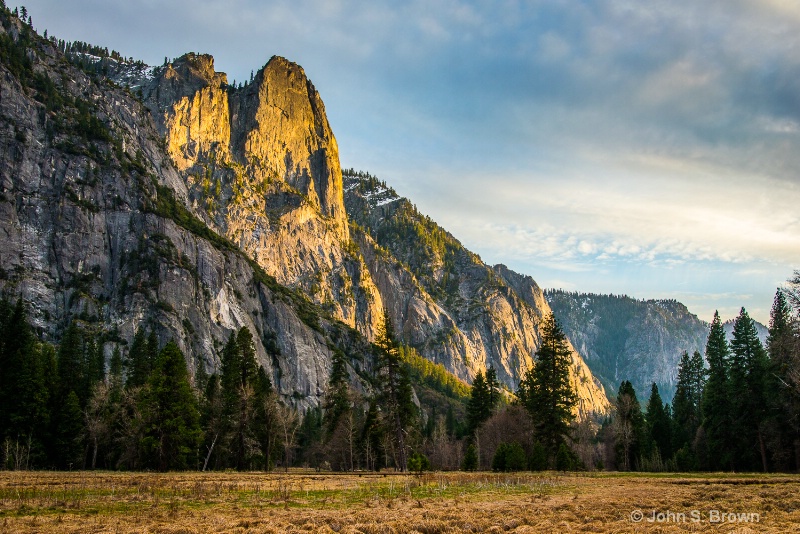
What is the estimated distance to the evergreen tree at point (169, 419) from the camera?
53781 mm

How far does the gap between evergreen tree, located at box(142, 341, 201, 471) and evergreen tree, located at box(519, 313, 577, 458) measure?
116ft

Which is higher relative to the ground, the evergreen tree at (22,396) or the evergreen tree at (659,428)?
the evergreen tree at (22,396)

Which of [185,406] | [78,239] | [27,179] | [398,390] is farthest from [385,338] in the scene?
[27,179]

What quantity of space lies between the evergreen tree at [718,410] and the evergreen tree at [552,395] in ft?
51.5

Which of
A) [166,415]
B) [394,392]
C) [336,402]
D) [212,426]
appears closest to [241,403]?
[212,426]

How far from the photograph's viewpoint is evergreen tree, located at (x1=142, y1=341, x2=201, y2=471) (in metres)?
53.8

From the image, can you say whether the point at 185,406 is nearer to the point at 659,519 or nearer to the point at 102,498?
the point at 102,498

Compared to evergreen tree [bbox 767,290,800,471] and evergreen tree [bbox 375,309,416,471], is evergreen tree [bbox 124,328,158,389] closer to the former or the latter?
evergreen tree [bbox 375,309,416,471]

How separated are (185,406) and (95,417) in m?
19.9

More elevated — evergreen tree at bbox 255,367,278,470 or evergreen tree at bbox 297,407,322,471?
evergreen tree at bbox 255,367,278,470

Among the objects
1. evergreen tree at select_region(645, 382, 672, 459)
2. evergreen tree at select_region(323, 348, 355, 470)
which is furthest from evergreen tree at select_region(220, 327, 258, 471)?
evergreen tree at select_region(645, 382, 672, 459)

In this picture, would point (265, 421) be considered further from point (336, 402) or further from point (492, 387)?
point (492, 387)

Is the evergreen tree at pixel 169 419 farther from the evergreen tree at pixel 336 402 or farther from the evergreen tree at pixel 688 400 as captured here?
the evergreen tree at pixel 688 400

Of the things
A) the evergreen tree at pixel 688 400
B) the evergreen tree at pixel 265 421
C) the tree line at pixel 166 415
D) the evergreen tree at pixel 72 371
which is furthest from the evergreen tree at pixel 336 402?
the evergreen tree at pixel 688 400
